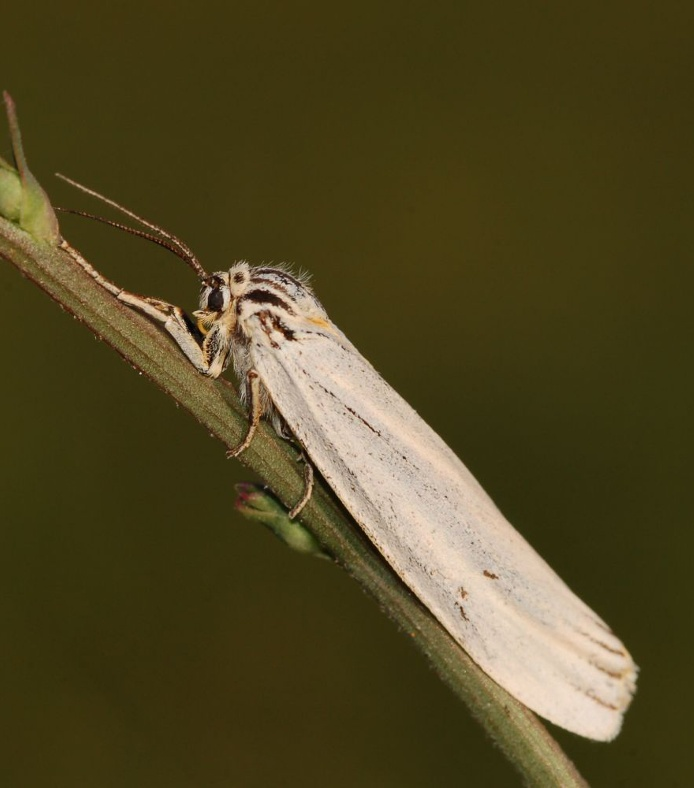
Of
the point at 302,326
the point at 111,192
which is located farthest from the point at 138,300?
the point at 111,192

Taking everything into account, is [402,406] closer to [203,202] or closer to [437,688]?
[437,688]

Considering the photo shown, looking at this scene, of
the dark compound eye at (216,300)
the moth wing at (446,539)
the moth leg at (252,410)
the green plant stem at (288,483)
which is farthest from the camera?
the dark compound eye at (216,300)

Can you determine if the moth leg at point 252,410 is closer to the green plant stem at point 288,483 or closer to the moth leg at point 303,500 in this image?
the green plant stem at point 288,483

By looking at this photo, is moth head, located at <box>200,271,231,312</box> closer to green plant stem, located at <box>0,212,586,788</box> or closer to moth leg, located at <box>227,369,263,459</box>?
moth leg, located at <box>227,369,263,459</box>

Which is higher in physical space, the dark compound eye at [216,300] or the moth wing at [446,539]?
the dark compound eye at [216,300]

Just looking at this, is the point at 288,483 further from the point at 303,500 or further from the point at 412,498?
the point at 412,498

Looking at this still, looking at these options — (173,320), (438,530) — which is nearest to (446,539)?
(438,530)

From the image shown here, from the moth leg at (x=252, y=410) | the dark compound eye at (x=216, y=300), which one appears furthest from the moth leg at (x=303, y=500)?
the dark compound eye at (x=216, y=300)
